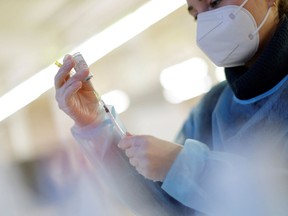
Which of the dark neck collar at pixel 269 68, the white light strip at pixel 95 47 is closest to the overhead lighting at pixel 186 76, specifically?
the white light strip at pixel 95 47

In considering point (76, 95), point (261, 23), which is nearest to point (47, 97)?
point (76, 95)

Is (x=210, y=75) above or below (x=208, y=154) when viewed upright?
below

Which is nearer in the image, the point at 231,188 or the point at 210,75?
the point at 231,188

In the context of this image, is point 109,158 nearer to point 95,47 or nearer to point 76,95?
point 76,95

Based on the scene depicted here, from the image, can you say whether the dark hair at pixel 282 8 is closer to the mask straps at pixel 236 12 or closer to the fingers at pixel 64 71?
the mask straps at pixel 236 12

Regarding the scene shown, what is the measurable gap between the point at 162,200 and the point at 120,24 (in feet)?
4.53

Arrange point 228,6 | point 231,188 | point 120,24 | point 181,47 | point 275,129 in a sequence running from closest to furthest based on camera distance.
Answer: point 231,188 < point 275,129 < point 228,6 < point 120,24 < point 181,47

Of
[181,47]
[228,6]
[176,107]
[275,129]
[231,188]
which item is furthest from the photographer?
[181,47]

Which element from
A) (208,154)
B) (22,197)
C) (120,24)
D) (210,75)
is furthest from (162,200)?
(210,75)

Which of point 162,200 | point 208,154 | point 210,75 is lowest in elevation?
point 210,75

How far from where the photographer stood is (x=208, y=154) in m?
0.80

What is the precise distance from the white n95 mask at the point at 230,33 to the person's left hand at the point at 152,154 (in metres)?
0.36

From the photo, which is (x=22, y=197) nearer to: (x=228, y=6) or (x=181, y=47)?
(x=228, y=6)

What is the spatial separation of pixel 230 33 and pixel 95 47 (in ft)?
3.34
